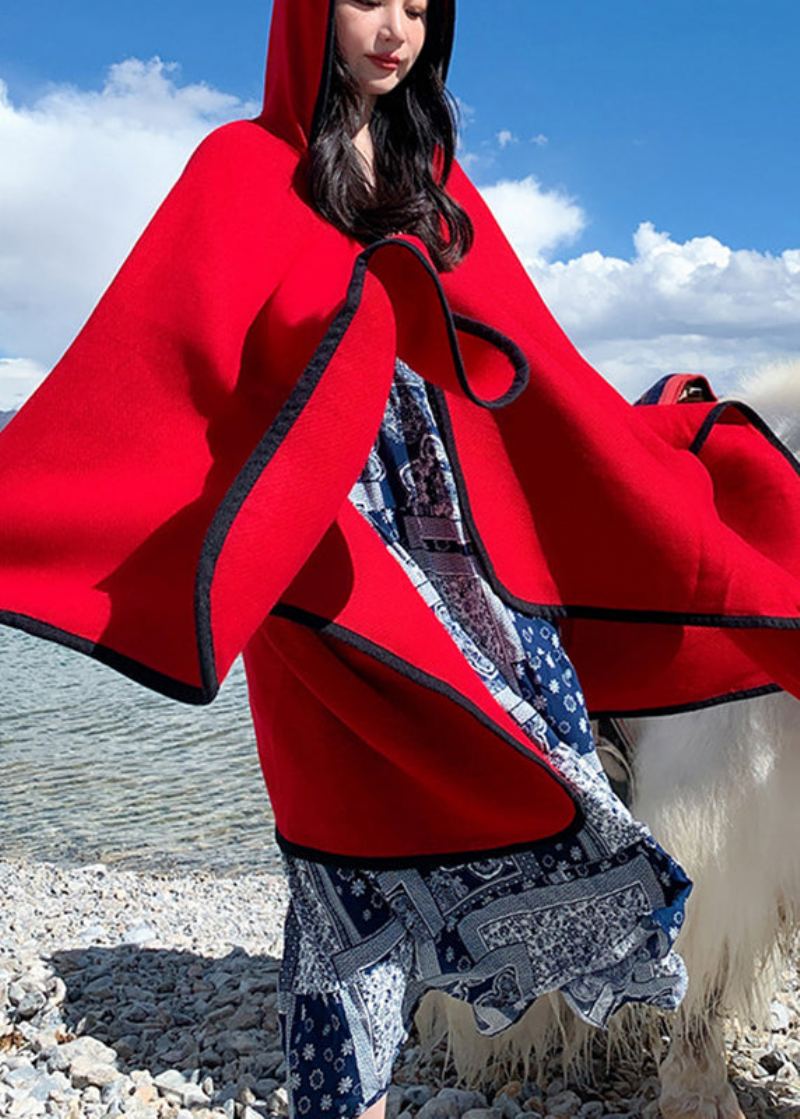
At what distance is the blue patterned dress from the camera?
158 centimetres

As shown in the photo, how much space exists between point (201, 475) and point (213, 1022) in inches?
70.6

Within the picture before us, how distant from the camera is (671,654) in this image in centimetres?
179

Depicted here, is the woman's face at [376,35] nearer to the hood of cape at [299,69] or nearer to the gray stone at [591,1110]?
the hood of cape at [299,69]

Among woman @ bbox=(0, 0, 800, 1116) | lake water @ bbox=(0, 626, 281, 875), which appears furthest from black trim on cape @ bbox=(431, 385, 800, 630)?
lake water @ bbox=(0, 626, 281, 875)

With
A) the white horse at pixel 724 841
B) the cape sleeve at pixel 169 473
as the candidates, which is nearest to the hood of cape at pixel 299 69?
the cape sleeve at pixel 169 473

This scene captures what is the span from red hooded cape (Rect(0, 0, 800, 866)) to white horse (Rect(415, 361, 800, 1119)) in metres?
0.12

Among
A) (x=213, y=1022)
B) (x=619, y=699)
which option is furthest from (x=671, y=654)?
(x=213, y=1022)

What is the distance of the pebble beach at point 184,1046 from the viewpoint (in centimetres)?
241

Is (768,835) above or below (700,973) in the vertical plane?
above

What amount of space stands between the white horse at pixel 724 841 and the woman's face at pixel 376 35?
82 centimetres

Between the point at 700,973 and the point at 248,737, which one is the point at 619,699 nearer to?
the point at 700,973

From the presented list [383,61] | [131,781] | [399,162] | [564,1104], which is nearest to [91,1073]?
[564,1104]

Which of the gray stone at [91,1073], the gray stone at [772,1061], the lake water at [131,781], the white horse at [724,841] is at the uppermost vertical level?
the white horse at [724,841]

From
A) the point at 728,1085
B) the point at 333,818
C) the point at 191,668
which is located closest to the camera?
the point at 191,668
